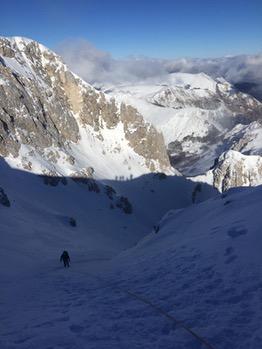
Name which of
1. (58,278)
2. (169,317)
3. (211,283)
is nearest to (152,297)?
(211,283)

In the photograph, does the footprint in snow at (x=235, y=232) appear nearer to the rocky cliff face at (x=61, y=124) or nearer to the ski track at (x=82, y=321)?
the ski track at (x=82, y=321)

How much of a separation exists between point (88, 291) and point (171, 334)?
857 centimetres

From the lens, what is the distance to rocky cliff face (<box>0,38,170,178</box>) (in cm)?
10875

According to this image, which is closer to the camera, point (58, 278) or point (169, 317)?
point (169, 317)

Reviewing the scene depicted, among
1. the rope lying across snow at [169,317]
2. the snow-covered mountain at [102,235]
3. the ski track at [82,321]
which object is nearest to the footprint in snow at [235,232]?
the snow-covered mountain at [102,235]

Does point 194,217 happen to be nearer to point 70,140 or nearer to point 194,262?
point 194,262

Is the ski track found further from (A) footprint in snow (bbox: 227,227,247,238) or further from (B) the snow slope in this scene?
(A) footprint in snow (bbox: 227,227,247,238)

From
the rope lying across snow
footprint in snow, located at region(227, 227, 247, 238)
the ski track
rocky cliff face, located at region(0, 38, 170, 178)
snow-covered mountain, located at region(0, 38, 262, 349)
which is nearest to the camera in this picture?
the rope lying across snow

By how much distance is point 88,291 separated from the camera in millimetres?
22703

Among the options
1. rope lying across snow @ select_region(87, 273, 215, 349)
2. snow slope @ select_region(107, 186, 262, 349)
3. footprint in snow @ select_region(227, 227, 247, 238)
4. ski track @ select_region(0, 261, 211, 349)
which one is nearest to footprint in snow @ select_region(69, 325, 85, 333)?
ski track @ select_region(0, 261, 211, 349)

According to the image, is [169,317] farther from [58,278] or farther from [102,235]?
[102,235]

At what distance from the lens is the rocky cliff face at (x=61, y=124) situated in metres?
109

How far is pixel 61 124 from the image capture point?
429ft

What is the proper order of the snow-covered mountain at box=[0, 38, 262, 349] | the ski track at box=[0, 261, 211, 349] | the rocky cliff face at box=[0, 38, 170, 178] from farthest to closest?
the rocky cliff face at box=[0, 38, 170, 178]
the snow-covered mountain at box=[0, 38, 262, 349]
the ski track at box=[0, 261, 211, 349]
